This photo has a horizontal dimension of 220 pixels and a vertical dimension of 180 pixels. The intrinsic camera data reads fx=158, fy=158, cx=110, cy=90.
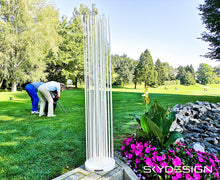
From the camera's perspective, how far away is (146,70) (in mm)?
26766

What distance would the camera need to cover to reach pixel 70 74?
65.2ft

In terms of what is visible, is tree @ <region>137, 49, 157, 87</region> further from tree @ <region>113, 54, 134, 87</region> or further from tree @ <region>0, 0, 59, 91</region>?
tree @ <region>0, 0, 59, 91</region>

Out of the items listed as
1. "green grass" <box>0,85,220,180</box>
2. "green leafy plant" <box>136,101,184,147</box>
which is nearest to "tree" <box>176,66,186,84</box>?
"green grass" <box>0,85,220,180</box>

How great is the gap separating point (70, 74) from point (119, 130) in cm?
1716

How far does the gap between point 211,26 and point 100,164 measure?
35.3ft

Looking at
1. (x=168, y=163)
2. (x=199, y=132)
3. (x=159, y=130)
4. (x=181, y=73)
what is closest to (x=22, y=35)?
(x=199, y=132)

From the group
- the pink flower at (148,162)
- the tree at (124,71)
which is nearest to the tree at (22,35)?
the pink flower at (148,162)

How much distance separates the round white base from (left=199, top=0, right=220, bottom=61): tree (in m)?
9.37

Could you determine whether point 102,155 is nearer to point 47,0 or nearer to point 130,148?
point 130,148

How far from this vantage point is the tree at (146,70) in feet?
86.4

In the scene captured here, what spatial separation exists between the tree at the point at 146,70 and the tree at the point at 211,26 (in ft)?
52.7

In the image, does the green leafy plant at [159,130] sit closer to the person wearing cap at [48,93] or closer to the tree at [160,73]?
the person wearing cap at [48,93]

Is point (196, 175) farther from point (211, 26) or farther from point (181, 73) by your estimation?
point (181, 73)

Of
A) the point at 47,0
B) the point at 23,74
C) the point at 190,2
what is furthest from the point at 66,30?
the point at 190,2
